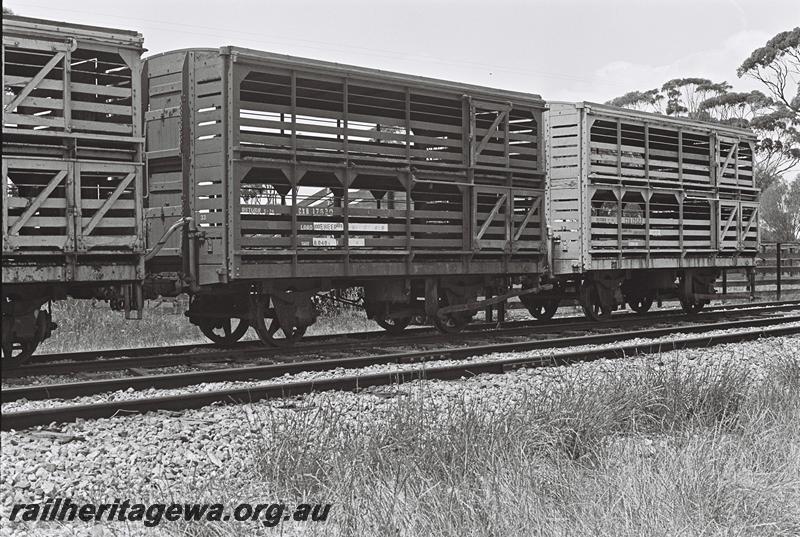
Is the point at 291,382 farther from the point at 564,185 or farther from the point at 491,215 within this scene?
the point at 564,185

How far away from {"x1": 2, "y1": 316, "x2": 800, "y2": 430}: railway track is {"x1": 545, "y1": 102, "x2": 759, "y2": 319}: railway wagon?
3071 mm

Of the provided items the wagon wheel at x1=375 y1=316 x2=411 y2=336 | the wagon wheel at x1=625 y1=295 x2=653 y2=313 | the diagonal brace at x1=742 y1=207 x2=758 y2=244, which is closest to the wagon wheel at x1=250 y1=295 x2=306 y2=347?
the wagon wheel at x1=375 y1=316 x2=411 y2=336

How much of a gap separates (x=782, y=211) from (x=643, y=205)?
55.8 meters

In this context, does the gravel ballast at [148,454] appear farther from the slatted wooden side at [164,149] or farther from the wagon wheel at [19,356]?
the slatted wooden side at [164,149]

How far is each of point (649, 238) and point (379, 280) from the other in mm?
6459

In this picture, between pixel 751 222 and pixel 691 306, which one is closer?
pixel 691 306

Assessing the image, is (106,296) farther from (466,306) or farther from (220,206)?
(466,306)

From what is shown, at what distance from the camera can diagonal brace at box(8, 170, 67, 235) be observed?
8454 mm

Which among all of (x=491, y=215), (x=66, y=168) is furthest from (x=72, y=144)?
(x=491, y=215)

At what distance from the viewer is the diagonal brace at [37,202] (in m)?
8.45

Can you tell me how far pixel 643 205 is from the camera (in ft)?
52.5

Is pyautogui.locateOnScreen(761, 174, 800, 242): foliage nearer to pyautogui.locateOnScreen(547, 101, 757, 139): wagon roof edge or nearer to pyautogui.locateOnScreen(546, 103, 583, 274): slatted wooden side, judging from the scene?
pyautogui.locateOnScreen(547, 101, 757, 139): wagon roof edge

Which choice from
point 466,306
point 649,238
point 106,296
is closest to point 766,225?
point 649,238

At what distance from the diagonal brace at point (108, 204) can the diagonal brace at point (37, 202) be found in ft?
1.68
